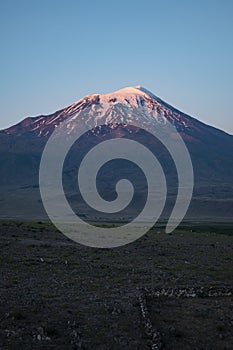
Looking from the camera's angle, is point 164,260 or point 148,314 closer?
point 148,314

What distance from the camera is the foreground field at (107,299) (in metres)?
11.1

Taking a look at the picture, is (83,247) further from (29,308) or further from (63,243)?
(29,308)

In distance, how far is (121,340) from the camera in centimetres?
1099

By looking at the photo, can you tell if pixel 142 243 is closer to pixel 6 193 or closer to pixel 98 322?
pixel 98 322

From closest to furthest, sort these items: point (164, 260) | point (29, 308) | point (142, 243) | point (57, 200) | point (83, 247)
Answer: point (29, 308), point (164, 260), point (83, 247), point (142, 243), point (57, 200)

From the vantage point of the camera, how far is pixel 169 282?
1761 cm

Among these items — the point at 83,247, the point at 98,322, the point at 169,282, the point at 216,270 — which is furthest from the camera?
the point at 83,247

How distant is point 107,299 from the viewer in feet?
48.8

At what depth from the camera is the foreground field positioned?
36.4 feet

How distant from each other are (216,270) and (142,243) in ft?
32.6

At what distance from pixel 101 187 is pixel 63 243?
14045 cm

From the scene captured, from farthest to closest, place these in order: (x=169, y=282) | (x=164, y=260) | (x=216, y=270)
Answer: (x=164, y=260) → (x=216, y=270) → (x=169, y=282)

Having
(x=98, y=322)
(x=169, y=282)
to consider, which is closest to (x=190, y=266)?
(x=169, y=282)

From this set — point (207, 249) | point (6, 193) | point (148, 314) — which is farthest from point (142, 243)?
point (6, 193)
